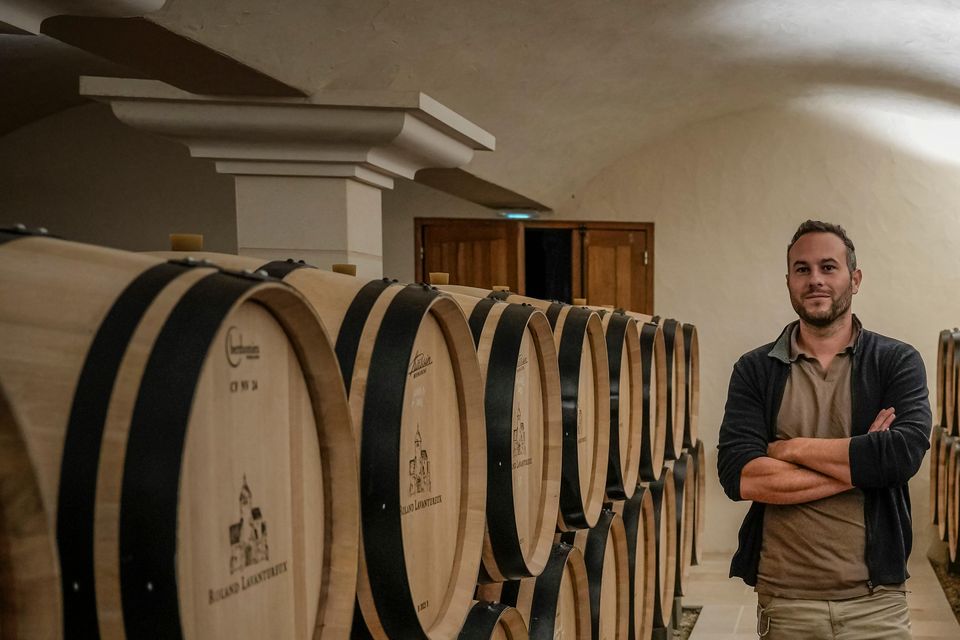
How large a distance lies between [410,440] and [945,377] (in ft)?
16.5

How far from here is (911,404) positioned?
2436 mm

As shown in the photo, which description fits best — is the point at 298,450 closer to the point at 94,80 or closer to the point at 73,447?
the point at 73,447

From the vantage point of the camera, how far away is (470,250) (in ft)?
23.5

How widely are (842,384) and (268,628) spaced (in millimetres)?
1847

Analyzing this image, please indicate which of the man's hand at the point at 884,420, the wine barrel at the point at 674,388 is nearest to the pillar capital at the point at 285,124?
the man's hand at the point at 884,420

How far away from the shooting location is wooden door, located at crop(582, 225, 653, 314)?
24.3 feet

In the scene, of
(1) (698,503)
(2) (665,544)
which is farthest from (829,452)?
(1) (698,503)

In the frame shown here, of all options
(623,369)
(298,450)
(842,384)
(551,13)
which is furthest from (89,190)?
(298,450)

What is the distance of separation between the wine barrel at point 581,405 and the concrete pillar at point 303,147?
0.43 metres

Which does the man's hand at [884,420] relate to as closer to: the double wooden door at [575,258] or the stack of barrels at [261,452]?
the stack of barrels at [261,452]

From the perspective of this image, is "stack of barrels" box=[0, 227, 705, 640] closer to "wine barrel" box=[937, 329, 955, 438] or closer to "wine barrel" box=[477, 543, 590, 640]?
"wine barrel" box=[477, 543, 590, 640]

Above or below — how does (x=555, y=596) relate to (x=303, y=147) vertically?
below

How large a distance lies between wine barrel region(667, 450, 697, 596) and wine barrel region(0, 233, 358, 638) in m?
3.57

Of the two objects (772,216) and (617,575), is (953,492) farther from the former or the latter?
(617,575)
